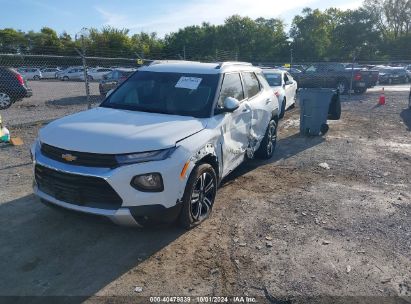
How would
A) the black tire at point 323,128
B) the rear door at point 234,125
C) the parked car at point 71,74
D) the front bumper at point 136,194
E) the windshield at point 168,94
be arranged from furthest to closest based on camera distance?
the parked car at point 71,74, the black tire at point 323,128, the rear door at point 234,125, the windshield at point 168,94, the front bumper at point 136,194

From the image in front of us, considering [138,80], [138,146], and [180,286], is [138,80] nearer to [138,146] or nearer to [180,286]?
[138,146]

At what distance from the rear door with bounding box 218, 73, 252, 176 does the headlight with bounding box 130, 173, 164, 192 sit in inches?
51.7

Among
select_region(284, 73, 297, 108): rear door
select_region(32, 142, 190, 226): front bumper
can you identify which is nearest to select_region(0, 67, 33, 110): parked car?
select_region(284, 73, 297, 108): rear door

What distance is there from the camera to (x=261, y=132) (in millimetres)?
6434

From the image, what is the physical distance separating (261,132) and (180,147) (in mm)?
2872

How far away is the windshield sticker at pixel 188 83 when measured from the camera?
16.1 feet

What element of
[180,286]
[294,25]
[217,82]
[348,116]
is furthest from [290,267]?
[294,25]

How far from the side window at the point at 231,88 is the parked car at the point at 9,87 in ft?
33.7

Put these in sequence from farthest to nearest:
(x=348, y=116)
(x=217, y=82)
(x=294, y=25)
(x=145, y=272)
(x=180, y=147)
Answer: (x=294, y=25)
(x=348, y=116)
(x=217, y=82)
(x=180, y=147)
(x=145, y=272)

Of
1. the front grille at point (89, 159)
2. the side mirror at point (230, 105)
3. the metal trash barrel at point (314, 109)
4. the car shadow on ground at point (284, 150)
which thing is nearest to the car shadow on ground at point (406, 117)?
the metal trash barrel at point (314, 109)

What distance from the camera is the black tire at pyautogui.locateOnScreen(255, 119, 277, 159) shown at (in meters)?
6.88

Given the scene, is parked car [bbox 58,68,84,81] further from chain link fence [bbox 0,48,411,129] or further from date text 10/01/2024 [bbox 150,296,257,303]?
date text 10/01/2024 [bbox 150,296,257,303]

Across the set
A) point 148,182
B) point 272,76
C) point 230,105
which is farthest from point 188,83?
point 272,76

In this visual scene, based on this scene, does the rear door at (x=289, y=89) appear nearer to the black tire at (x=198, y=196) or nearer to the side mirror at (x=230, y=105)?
the side mirror at (x=230, y=105)
